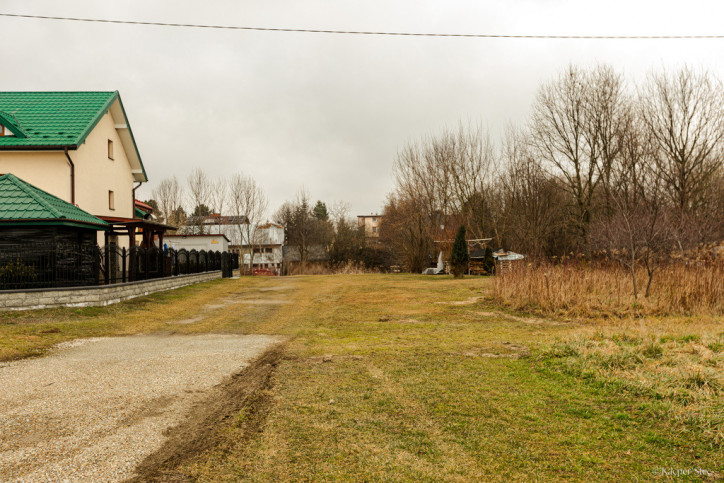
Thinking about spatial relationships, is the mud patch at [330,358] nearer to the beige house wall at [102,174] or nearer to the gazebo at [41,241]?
the gazebo at [41,241]

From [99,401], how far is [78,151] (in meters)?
17.4

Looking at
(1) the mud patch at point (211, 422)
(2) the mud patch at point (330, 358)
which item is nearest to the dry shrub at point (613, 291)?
(2) the mud patch at point (330, 358)

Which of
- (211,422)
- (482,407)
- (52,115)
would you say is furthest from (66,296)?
(482,407)

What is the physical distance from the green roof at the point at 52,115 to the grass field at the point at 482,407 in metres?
11.9

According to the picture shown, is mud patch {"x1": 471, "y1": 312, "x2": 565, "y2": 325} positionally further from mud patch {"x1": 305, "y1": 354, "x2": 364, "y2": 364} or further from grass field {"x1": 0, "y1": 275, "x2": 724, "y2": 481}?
mud patch {"x1": 305, "y1": 354, "x2": 364, "y2": 364}

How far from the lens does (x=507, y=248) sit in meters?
37.9

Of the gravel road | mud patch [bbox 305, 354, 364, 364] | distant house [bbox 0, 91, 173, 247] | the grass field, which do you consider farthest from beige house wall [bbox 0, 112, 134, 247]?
mud patch [bbox 305, 354, 364, 364]

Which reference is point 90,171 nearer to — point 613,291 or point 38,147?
point 38,147

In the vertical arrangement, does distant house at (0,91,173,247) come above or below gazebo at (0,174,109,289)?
above

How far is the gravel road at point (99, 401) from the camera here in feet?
10.8

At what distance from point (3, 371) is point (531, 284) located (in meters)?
11.4

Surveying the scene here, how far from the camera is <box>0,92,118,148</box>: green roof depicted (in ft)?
58.6

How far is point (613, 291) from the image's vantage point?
1155 cm

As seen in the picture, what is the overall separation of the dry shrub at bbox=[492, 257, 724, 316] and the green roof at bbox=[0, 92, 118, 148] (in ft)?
57.2
